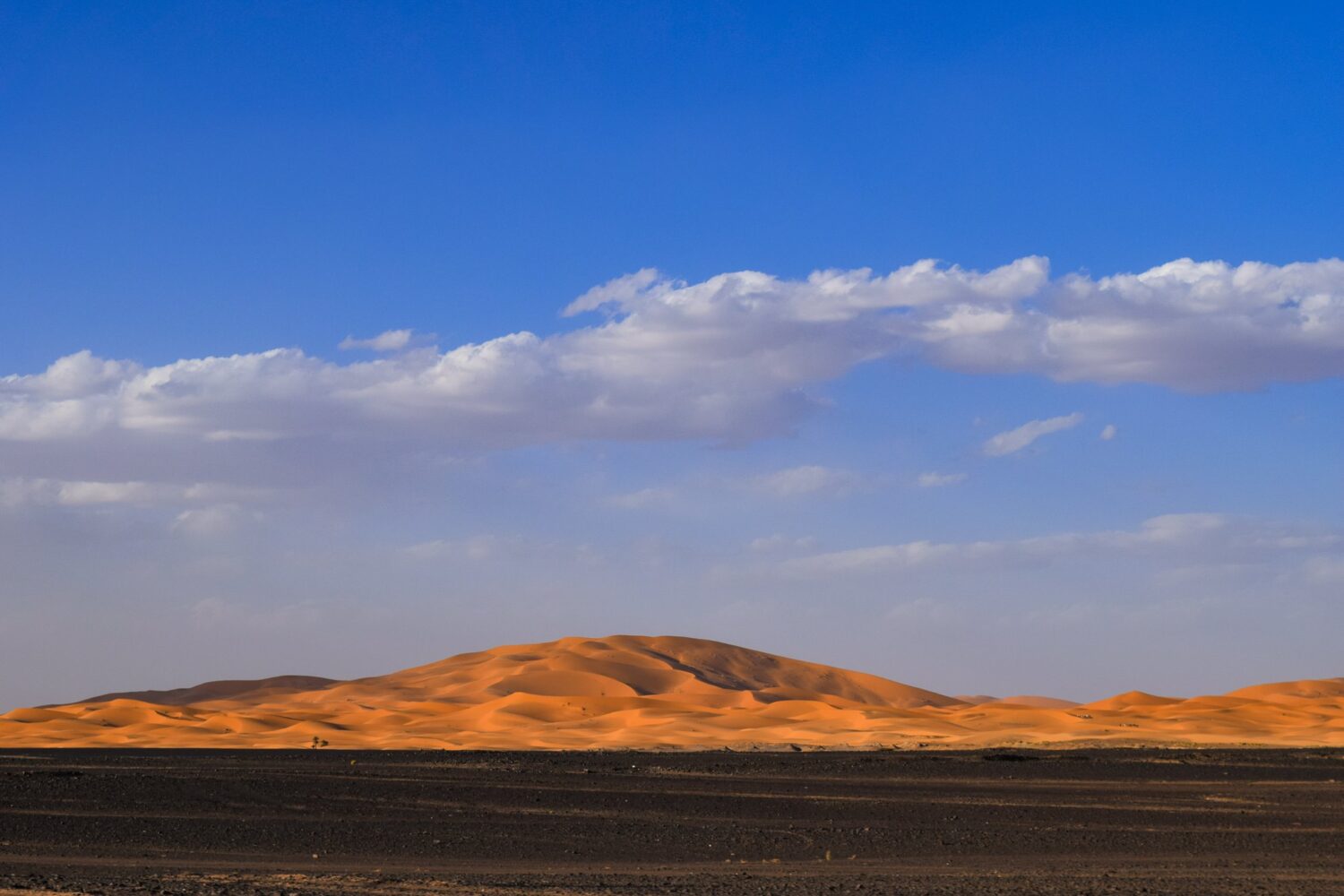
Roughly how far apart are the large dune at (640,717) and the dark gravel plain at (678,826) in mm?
9504

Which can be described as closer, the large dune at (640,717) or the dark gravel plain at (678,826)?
the dark gravel plain at (678,826)

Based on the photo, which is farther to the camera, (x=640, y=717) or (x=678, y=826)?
(x=640, y=717)

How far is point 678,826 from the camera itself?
2053 centimetres

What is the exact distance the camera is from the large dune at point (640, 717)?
42875 mm

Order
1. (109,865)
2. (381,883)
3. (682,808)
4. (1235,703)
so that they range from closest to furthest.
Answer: (381,883)
(109,865)
(682,808)
(1235,703)

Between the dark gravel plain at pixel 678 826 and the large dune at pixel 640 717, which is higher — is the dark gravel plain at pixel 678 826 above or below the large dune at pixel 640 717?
below

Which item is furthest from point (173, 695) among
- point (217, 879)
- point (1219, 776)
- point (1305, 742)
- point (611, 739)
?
point (217, 879)

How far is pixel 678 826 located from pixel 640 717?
30802 mm

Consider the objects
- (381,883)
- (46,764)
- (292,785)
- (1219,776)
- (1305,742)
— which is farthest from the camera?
(1305,742)

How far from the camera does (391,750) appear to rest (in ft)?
126

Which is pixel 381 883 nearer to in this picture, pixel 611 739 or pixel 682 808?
pixel 682 808

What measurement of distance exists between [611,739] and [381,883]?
29411 millimetres

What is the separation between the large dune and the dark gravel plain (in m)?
9.50

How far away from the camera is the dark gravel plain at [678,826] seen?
1491 cm
